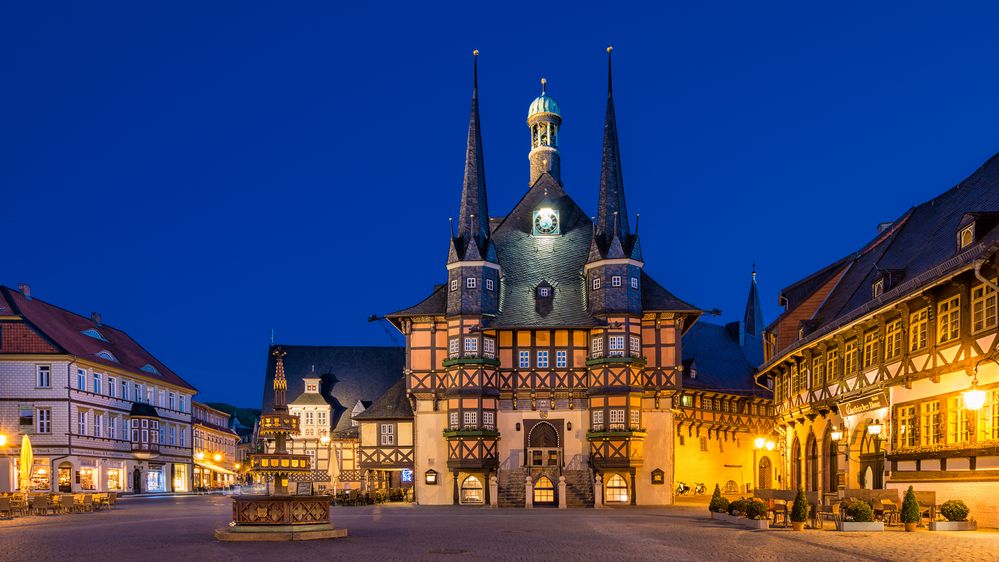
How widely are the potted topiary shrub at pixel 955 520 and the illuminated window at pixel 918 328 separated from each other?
5.09 m

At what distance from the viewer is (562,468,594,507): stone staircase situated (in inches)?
2062

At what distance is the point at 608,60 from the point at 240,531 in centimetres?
4082

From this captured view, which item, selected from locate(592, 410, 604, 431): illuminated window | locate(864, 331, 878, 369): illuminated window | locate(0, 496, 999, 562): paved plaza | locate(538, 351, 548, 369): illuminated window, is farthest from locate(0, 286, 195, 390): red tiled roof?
locate(864, 331, 878, 369): illuminated window

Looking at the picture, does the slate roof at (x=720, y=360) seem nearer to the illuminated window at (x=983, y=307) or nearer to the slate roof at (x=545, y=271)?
the slate roof at (x=545, y=271)

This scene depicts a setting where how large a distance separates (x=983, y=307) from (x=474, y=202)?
34635mm

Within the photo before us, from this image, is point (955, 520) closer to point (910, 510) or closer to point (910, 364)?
point (910, 510)

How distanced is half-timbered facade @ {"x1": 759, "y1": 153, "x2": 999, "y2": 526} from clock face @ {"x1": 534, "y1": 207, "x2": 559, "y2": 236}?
760 inches

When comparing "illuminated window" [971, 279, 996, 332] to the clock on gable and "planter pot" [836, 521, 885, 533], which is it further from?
the clock on gable

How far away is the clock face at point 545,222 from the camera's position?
59.8m

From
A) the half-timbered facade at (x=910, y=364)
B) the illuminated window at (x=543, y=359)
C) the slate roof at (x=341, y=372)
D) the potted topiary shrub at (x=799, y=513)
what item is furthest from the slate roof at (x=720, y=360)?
the potted topiary shrub at (x=799, y=513)

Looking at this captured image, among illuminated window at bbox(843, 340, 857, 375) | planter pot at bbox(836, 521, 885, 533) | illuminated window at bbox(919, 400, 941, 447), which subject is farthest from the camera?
illuminated window at bbox(843, 340, 857, 375)

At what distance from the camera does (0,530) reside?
2966cm

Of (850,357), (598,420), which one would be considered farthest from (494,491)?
(850,357)

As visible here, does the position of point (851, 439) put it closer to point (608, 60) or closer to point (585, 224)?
point (585, 224)
